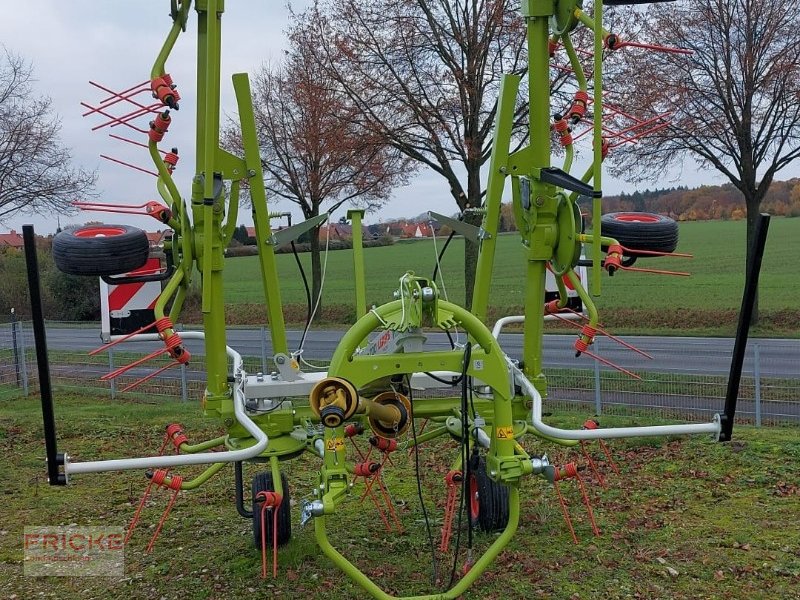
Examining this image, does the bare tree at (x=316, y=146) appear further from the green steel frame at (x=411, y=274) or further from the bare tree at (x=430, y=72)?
the green steel frame at (x=411, y=274)

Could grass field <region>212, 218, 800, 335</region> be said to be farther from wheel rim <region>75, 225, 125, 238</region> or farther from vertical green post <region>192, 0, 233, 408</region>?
wheel rim <region>75, 225, 125, 238</region>

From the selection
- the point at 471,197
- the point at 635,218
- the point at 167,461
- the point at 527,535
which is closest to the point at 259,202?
the point at 167,461

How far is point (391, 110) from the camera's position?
15.3 meters

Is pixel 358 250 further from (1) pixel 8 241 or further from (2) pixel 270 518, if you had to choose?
(1) pixel 8 241

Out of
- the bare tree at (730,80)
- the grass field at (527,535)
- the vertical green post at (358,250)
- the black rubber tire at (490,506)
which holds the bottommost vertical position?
the grass field at (527,535)

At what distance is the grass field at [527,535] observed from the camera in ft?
17.2

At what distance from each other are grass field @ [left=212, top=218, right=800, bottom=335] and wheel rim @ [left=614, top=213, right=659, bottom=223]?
5.44 m

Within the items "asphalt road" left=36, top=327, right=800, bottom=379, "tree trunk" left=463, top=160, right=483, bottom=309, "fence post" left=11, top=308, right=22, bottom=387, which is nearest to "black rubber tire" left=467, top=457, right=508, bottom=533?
"asphalt road" left=36, top=327, right=800, bottom=379

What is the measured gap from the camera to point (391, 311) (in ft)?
15.5

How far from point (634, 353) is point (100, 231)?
38.2ft

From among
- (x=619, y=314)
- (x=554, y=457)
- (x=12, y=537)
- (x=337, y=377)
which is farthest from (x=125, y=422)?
(x=619, y=314)

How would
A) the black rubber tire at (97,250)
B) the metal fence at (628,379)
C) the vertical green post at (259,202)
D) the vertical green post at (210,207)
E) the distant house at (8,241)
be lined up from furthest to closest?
1. the distant house at (8,241)
2. the metal fence at (628,379)
3. the vertical green post at (259,202)
4. the black rubber tire at (97,250)
5. the vertical green post at (210,207)

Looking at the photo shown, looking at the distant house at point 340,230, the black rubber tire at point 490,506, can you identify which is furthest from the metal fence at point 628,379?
the black rubber tire at point 490,506

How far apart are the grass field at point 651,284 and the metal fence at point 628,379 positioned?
2.32 metres
